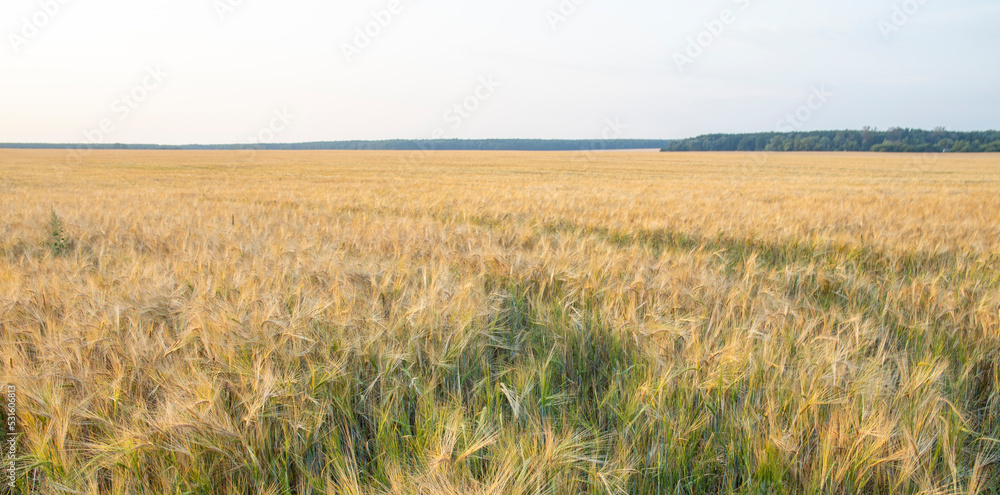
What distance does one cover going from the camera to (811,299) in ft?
10.0

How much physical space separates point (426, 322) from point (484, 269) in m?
1.20

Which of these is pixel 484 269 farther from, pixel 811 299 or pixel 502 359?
pixel 811 299

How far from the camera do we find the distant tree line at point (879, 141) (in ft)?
242

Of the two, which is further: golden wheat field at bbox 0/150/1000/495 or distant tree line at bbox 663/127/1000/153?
distant tree line at bbox 663/127/1000/153

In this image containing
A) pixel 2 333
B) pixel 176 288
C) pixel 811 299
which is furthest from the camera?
pixel 811 299

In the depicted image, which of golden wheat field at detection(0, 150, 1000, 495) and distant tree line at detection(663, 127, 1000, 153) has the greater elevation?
distant tree line at detection(663, 127, 1000, 153)

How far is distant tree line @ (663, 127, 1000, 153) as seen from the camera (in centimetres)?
7381

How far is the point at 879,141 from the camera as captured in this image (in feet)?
254

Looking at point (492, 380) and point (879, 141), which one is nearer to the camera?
point (492, 380)

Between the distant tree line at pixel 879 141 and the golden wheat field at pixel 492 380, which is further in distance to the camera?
the distant tree line at pixel 879 141

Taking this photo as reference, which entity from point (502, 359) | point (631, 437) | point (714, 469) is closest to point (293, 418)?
point (502, 359)

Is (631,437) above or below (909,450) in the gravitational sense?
below

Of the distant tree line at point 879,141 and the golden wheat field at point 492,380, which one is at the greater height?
the distant tree line at point 879,141

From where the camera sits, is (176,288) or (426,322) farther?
(176,288)
